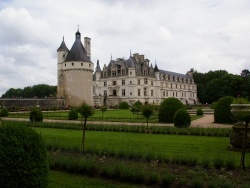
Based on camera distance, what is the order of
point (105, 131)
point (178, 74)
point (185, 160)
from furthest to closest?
point (178, 74), point (105, 131), point (185, 160)

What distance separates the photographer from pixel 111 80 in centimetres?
5888

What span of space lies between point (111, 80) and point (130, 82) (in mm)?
4610

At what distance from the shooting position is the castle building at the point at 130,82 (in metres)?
55.9

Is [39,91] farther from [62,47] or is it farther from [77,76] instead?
[77,76]

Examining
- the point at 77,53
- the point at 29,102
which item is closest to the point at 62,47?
the point at 77,53

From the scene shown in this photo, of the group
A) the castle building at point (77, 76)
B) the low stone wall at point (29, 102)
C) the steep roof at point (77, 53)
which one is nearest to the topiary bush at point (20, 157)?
the low stone wall at point (29, 102)

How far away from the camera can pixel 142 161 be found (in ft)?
24.6

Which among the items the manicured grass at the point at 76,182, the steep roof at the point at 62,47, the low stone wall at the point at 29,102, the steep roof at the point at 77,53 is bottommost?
the manicured grass at the point at 76,182

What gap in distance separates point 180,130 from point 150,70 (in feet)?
151

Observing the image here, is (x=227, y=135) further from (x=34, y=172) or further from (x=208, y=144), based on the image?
(x=34, y=172)

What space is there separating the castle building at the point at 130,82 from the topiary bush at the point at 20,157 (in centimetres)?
4879

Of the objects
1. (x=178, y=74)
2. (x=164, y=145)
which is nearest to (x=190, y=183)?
(x=164, y=145)

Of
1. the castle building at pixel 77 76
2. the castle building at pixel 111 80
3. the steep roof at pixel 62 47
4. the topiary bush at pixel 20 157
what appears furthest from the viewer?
the steep roof at pixel 62 47

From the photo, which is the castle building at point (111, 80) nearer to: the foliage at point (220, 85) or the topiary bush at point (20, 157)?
the foliage at point (220, 85)
